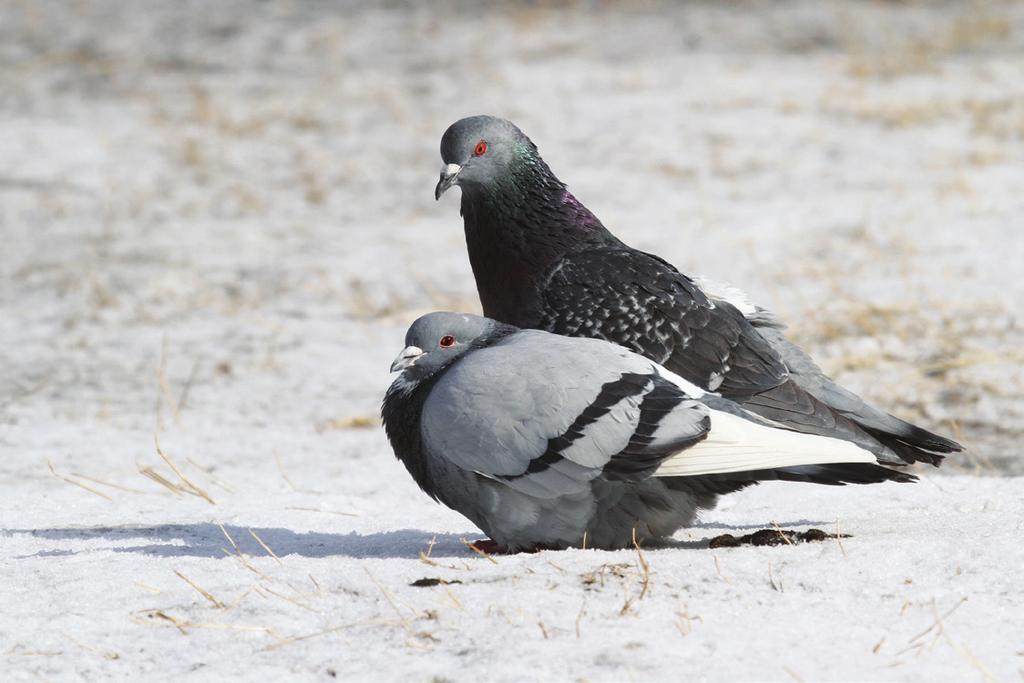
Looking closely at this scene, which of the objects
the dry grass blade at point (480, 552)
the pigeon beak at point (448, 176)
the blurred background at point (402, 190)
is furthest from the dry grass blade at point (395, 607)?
the blurred background at point (402, 190)

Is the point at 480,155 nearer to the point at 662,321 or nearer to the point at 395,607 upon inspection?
the point at 662,321

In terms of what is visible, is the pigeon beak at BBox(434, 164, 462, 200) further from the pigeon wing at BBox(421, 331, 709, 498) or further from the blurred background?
the blurred background

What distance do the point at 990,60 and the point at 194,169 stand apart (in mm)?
7482

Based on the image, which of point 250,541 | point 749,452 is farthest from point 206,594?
point 749,452

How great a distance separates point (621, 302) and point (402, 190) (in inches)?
258

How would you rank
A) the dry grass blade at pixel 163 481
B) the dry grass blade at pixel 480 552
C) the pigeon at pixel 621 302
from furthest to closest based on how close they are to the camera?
the dry grass blade at pixel 163 481, the pigeon at pixel 621 302, the dry grass blade at pixel 480 552

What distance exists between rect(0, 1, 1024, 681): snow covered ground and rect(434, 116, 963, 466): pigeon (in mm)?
335

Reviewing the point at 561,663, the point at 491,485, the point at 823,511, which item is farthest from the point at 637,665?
the point at 823,511

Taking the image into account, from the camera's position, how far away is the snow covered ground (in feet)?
10.5

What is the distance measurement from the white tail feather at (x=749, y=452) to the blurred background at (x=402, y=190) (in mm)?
2020

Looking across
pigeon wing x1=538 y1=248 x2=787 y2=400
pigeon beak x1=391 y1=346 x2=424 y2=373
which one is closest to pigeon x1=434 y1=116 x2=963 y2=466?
pigeon wing x1=538 y1=248 x2=787 y2=400

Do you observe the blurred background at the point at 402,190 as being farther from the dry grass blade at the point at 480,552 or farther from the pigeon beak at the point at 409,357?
the dry grass blade at the point at 480,552

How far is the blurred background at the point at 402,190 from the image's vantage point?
22.0 feet

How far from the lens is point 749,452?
362 cm
